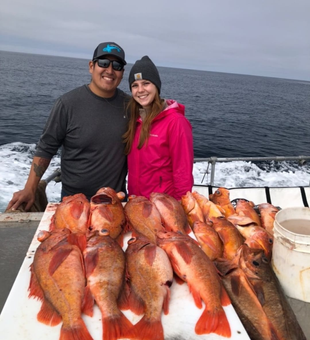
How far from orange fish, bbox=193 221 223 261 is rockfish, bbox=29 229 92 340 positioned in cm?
94

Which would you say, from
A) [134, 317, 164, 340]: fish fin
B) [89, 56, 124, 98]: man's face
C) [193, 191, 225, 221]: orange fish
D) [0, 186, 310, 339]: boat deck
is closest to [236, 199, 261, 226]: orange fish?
[193, 191, 225, 221]: orange fish

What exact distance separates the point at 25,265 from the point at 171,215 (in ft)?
3.68

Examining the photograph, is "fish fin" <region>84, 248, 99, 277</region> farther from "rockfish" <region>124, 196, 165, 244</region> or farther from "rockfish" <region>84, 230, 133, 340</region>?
"rockfish" <region>124, 196, 165, 244</region>

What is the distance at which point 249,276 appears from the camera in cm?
203

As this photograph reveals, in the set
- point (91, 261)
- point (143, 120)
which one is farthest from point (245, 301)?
point (143, 120)

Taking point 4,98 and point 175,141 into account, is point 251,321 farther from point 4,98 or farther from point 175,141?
point 4,98

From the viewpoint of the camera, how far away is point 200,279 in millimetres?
1791

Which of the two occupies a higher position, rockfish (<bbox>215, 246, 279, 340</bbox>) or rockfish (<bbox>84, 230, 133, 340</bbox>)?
rockfish (<bbox>84, 230, 133, 340</bbox>)

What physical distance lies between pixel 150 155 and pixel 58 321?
2169 millimetres

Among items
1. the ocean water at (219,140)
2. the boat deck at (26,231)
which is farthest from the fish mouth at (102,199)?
the ocean water at (219,140)

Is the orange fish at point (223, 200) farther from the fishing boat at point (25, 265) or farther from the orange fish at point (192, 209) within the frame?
the fishing boat at point (25, 265)

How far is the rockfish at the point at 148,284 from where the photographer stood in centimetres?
152

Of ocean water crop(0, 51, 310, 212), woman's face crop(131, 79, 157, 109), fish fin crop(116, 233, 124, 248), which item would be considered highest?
woman's face crop(131, 79, 157, 109)

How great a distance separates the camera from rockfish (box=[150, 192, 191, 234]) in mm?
2379
